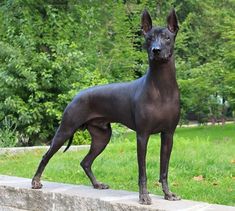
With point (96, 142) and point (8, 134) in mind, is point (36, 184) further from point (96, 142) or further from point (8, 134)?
point (8, 134)

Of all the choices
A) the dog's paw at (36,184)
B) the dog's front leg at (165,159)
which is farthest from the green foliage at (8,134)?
the dog's front leg at (165,159)

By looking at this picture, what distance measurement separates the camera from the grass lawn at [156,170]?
20.0ft

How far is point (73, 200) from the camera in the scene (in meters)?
5.12

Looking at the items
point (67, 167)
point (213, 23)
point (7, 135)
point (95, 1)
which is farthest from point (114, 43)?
point (67, 167)

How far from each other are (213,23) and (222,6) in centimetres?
104

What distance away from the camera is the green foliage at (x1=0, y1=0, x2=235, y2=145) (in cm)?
1232

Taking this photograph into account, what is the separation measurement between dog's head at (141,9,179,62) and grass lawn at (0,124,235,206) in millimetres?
1994

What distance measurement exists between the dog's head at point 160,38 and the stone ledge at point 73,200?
1.36m

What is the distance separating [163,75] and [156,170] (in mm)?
3008

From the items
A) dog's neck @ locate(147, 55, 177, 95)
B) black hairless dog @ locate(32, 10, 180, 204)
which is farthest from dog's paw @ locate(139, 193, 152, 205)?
dog's neck @ locate(147, 55, 177, 95)

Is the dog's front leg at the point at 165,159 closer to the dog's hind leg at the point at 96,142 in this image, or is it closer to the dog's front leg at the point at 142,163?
the dog's front leg at the point at 142,163

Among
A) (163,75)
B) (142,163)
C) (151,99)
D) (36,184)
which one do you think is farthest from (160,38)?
(36,184)

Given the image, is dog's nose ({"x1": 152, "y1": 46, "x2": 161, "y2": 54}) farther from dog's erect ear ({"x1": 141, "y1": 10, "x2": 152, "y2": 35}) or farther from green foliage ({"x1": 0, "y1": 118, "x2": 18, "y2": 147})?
green foliage ({"x1": 0, "y1": 118, "x2": 18, "y2": 147})

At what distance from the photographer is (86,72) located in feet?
41.9
